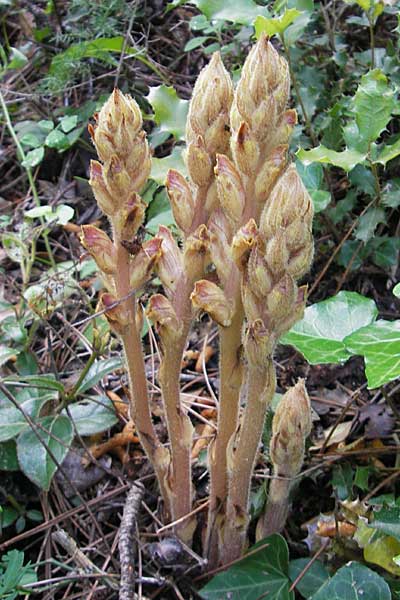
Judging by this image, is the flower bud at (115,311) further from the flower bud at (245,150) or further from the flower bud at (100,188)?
the flower bud at (245,150)

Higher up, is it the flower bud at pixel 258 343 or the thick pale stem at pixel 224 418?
the flower bud at pixel 258 343

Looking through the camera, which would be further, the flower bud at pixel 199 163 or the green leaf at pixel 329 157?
the green leaf at pixel 329 157

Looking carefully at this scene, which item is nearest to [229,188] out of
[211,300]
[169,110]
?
[211,300]

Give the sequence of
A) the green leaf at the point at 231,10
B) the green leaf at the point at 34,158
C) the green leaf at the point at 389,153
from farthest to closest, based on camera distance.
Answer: the green leaf at the point at 34,158
the green leaf at the point at 231,10
the green leaf at the point at 389,153

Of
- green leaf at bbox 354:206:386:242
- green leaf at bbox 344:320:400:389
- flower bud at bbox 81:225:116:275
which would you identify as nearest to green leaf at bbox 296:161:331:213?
green leaf at bbox 354:206:386:242

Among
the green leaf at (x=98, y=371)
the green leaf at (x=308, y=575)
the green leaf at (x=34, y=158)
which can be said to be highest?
the green leaf at (x=34, y=158)

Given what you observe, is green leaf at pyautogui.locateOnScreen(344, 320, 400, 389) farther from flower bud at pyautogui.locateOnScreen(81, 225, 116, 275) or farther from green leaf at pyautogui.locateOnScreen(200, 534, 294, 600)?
flower bud at pyautogui.locateOnScreen(81, 225, 116, 275)

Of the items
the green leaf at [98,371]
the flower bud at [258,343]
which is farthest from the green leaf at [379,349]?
the green leaf at [98,371]
